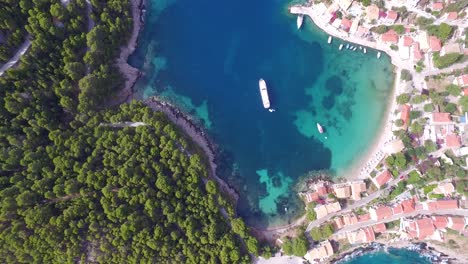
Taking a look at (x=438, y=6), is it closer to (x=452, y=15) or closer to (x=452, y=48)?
(x=452, y=15)

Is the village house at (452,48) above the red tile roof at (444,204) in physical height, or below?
above

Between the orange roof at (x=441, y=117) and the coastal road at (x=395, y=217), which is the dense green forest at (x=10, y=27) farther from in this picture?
the orange roof at (x=441, y=117)

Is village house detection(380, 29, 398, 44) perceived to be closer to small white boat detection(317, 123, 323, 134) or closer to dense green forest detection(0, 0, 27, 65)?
small white boat detection(317, 123, 323, 134)

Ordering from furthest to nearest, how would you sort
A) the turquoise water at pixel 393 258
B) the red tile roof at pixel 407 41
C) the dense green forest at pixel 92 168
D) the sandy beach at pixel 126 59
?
the turquoise water at pixel 393 258 < the red tile roof at pixel 407 41 < the sandy beach at pixel 126 59 < the dense green forest at pixel 92 168

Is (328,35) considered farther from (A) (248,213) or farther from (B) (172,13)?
(A) (248,213)

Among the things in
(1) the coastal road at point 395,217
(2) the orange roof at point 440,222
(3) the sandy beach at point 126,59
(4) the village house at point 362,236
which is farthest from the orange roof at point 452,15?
(3) the sandy beach at point 126,59

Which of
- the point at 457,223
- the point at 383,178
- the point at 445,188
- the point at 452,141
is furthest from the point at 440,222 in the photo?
the point at 452,141
